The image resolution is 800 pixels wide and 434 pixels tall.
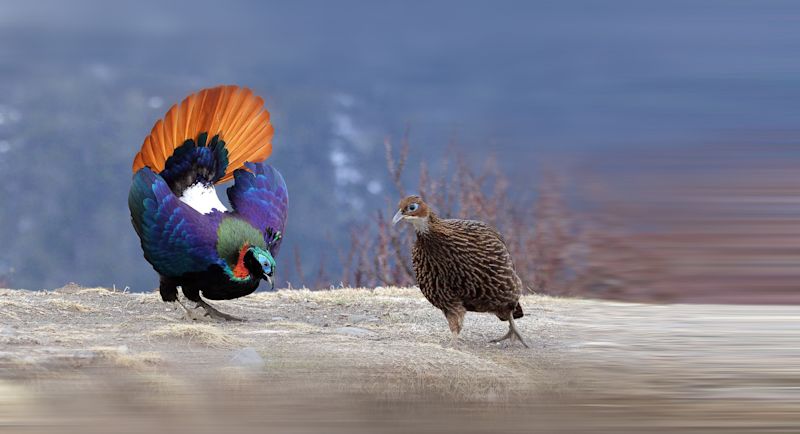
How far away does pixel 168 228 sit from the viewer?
15.7 feet

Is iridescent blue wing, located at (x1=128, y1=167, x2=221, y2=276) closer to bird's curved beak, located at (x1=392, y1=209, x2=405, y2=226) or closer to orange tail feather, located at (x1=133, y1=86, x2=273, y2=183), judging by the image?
orange tail feather, located at (x1=133, y1=86, x2=273, y2=183)

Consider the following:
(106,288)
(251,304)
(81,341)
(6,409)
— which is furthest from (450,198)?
(6,409)

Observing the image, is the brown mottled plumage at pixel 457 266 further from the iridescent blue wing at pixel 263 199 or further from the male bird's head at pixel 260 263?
the iridescent blue wing at pixel 263 199

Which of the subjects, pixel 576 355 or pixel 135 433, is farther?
pixel 576 355

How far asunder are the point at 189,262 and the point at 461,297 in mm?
1556

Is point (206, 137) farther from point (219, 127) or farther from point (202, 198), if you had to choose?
point (202, 198)

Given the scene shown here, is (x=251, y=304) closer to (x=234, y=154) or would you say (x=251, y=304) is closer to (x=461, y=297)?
(x=234, y=154)

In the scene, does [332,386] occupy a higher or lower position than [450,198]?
lower

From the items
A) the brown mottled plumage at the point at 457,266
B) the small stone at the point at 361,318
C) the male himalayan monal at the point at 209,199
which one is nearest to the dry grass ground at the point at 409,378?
the brown mottled plumage at the point at 457,266

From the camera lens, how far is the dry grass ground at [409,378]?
7.63 ft

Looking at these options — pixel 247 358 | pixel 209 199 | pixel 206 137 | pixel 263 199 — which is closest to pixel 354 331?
pixel 247 358

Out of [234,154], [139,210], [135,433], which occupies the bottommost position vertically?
[135,433]

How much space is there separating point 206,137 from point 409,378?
2.56 metres

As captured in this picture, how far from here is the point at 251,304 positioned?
579cm
